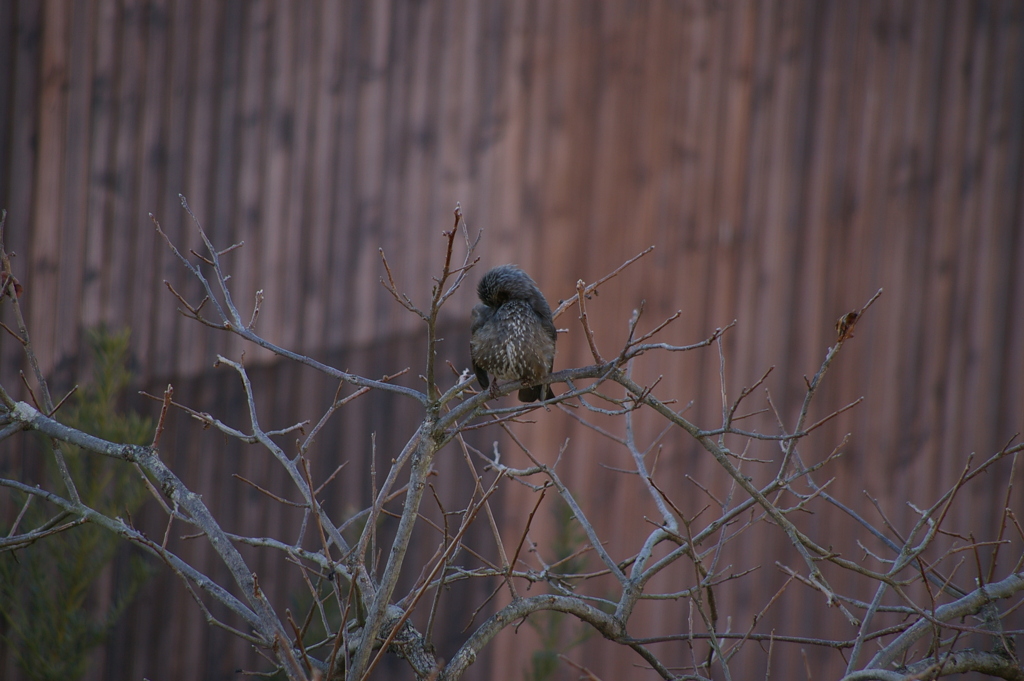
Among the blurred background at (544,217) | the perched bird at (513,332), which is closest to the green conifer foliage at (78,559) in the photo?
the blurred background at (544,217)

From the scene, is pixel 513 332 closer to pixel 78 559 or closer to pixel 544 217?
pixel 544 217

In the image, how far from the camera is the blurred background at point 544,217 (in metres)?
3.59

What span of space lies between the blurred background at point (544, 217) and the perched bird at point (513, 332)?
114cm

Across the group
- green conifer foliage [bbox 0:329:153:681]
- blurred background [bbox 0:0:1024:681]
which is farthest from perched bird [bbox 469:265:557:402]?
green conifer foliage [bbox 0:329:153:681]

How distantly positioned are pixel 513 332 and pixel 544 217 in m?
1.46

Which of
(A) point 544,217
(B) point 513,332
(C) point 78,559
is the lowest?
(C) point 78,559

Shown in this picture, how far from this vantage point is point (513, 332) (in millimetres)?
2344

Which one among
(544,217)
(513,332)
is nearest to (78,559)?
(513,332)

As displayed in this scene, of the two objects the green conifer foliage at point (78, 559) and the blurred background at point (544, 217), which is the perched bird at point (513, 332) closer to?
the blurred background at point (544, 217)

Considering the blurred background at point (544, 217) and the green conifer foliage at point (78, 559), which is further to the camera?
the blurred background at point (544, 217)

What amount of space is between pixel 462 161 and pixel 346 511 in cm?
176

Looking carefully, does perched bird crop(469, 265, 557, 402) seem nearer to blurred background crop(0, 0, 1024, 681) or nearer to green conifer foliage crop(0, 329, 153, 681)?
blurred background crop(0, 0, 1024, 681)

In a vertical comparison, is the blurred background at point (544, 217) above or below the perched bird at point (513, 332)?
above

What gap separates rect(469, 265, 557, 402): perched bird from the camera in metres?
2.34
